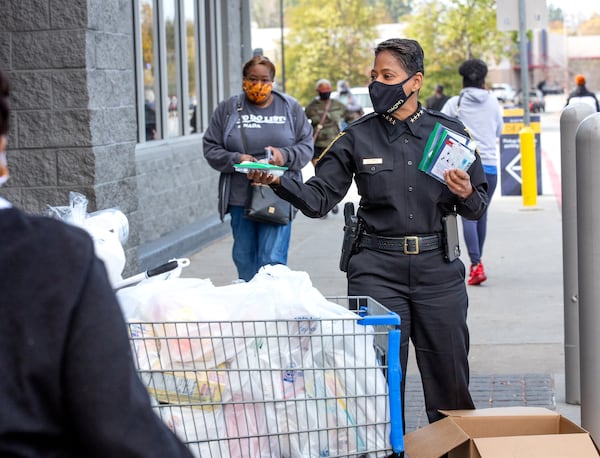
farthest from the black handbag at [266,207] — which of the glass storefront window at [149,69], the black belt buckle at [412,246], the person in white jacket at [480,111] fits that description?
the glass storefront window at [149,69]

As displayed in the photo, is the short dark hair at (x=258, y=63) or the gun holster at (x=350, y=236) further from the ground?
the short dark hair at (x=258, y=63)

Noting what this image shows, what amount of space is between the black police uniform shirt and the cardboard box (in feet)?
2.78

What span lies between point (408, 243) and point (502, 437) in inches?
38.1

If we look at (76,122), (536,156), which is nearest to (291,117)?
(76,122)

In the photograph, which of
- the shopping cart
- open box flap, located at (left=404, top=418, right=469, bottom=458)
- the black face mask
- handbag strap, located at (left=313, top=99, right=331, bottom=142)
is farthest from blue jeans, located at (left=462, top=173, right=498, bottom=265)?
the shopping cart

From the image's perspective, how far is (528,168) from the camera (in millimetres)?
15477

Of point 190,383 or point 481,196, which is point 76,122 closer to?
point 481,196

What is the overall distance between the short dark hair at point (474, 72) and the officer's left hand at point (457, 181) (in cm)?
596

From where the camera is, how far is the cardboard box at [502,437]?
3.91 m

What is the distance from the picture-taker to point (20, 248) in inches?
67.4

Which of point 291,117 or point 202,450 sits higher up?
point 291,117

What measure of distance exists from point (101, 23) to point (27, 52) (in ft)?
1.86

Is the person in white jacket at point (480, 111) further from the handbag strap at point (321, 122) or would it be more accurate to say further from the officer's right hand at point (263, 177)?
the officer's right hand at point (263, 177)

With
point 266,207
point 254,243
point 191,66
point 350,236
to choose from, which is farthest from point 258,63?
point 191,66
